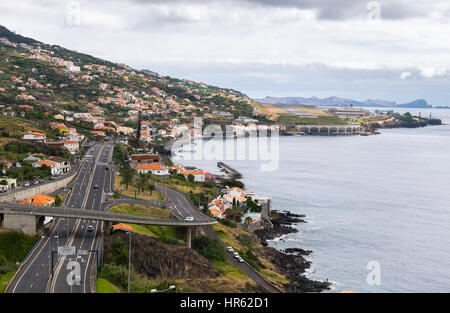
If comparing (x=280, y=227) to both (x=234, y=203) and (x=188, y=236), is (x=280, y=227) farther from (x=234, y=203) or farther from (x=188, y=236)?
(x=188, y=236)

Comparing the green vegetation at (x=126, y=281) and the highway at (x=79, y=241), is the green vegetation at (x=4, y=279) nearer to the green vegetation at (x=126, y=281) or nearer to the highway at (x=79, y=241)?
the highway at (x=79, y=241)

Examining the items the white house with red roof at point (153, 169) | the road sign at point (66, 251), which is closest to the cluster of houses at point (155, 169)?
the white house with red roof at point (153, 169)

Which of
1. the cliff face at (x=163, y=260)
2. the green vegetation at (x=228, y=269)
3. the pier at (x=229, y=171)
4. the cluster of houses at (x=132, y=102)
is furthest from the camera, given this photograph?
the cluster of houses at (x=132, y=102)

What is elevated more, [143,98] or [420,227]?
[143,98]

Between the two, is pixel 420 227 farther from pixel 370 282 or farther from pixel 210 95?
pixel 210 95

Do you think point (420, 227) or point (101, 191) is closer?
point (101, 191)

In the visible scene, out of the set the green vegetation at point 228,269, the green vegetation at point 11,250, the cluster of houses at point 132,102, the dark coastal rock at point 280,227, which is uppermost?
the cluster of houses at point 132,102
